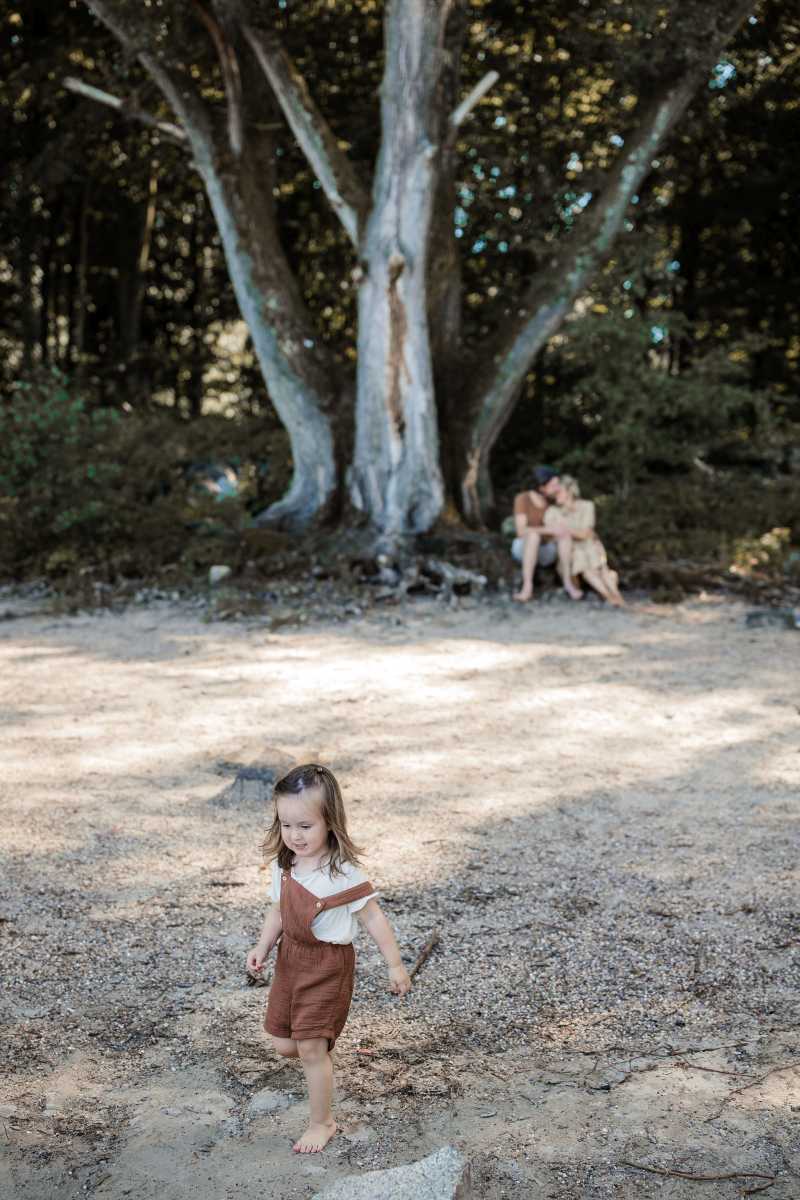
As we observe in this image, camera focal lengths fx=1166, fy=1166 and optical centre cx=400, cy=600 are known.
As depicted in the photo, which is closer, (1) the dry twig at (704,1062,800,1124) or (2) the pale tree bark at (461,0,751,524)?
(1) the dry twig at (704,1062,800,1124)

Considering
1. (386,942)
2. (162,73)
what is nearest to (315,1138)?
(386,942)

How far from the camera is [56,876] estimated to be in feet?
14.0

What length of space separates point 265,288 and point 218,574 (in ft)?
10.7

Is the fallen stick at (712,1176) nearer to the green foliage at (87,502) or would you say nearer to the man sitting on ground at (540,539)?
the man sitting on ground at (540,539)

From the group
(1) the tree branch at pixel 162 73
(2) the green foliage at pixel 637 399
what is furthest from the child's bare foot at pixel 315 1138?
(2) the green foliage at pixel 637 399

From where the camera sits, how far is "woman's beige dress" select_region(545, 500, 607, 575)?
10.1 meters

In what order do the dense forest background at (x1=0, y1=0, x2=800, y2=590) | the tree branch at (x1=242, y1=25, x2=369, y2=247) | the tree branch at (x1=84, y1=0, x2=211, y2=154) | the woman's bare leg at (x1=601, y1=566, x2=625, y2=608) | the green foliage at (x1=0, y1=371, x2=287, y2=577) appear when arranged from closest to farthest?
the woman's bare leg at (x1=601, y1=566, x2=625, y2=608) → the green foliage at (x1=0, y1=371, x2=287, y2=577) → the tree branch at (x1=84, y1=0, x2=211, y2=154) → the tree branch at (x1=242, y1=25, x2=369, y2=247) → the dense forest background at (x1=0, y1=0, x2=800, y2=590)

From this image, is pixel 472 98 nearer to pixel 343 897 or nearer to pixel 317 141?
pixel 317 141

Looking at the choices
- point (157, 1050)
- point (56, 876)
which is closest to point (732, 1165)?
point (157, 1050)

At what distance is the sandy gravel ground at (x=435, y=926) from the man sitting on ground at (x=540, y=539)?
2598mm

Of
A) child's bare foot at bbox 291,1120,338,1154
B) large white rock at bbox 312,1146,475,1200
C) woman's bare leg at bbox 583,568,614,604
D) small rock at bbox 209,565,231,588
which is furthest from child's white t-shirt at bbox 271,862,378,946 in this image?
small rock at bbox 209,565,231,588

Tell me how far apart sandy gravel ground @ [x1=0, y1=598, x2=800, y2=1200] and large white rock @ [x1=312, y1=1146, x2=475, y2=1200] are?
0.66ft

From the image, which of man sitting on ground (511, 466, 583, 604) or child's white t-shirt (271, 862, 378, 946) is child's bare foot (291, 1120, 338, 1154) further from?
man sitting on ground (511, 466, 583, 604)

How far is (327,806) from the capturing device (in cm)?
277
